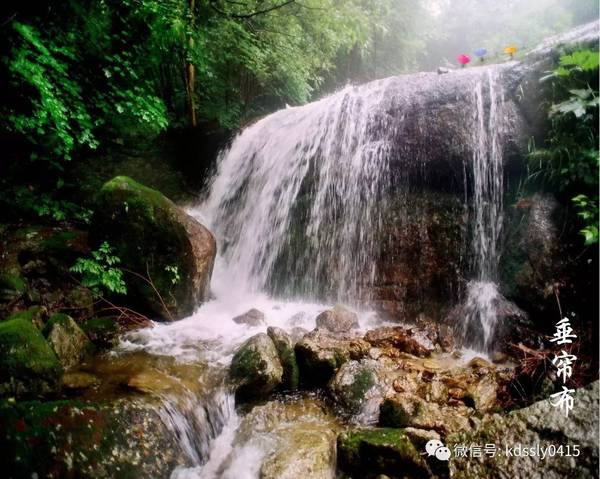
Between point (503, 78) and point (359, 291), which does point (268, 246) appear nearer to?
point (359, 291)

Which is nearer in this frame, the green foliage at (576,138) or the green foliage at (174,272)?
the green foliage at (576,138)

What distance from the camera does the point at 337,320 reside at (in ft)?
16.5

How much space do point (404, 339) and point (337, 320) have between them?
3.16 feet

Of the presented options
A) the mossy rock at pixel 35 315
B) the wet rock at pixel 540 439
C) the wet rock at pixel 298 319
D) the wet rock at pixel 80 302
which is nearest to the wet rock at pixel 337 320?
the wet rock at pixel 298 319

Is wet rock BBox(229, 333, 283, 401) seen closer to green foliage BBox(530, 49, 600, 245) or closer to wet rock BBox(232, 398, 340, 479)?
wet rock BBox(232, 398, 340, 479)

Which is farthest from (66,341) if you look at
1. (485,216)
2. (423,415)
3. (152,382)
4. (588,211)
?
(588,211)

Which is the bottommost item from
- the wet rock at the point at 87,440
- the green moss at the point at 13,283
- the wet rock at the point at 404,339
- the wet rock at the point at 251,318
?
the wet rock at the point at 87,440

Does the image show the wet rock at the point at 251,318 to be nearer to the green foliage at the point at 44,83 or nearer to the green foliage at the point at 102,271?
the green foliage at the point at 102,271

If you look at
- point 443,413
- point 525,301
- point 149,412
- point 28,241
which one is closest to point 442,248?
point 525,301

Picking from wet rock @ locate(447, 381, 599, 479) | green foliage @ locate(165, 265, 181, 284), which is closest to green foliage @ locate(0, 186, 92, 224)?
green foliage @ locate(165, 265, 181, 284)

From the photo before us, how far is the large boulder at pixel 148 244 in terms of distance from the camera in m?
4.99

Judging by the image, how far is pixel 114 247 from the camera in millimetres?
5055

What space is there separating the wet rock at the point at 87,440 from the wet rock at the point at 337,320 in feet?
8.52

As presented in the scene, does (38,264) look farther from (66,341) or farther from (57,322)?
(66,341)
